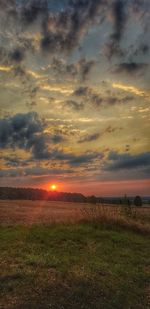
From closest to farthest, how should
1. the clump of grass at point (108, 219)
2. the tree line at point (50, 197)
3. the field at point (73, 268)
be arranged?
the field at point (73, 268)
the clump of grass at point (108, 219)
the tree line at point (50, 197)

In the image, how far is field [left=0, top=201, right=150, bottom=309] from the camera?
715cm

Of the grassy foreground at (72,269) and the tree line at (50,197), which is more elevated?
the tree line at (50,197)

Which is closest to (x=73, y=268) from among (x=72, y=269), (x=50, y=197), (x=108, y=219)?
(x=72, y=269)

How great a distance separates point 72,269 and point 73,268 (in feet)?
0.35

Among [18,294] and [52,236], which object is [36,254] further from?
[18,294]

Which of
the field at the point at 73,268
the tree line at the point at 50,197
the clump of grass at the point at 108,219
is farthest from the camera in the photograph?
the tree line at the point at 50,197

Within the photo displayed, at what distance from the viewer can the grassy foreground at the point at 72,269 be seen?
7.16 m

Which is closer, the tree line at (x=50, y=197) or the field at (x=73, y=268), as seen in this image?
the field at (x=73, y=268)

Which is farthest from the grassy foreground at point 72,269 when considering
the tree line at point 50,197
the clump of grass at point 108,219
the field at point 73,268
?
the tree line at point 50,197

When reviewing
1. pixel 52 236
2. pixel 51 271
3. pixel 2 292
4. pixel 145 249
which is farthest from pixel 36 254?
pixel 145 249

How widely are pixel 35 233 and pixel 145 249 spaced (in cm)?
471

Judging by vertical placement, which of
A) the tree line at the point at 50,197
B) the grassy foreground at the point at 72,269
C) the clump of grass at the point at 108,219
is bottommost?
the grassy foreground at the point at 72,269

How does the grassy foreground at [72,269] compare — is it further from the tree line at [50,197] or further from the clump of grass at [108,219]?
the tree line at [50,197]

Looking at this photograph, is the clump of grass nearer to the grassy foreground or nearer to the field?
the field
